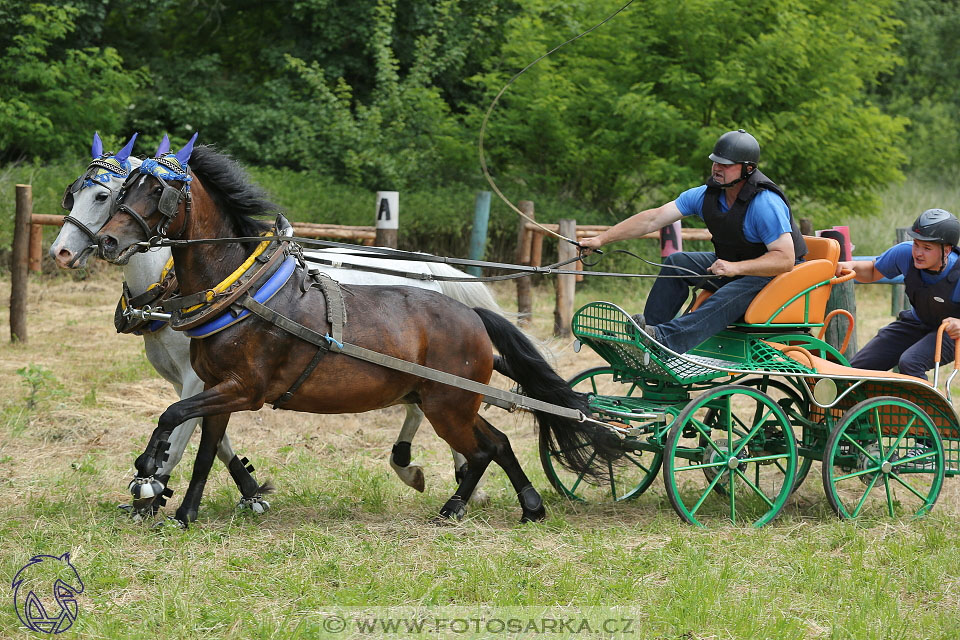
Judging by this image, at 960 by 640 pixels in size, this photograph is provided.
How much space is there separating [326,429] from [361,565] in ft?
11.0

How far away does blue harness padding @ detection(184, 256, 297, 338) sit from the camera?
15.6ft

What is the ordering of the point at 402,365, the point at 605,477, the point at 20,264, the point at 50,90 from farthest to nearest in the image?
the point at 50,90
the point at 20,264
the point at 605,477
the point at 402,365

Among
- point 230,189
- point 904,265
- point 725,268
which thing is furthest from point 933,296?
point 230,189

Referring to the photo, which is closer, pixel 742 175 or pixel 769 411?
pixel 742 175

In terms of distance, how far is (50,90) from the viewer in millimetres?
15367

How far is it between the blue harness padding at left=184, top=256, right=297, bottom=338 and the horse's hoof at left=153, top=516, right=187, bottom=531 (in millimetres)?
925

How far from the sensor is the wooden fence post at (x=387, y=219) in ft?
28.1

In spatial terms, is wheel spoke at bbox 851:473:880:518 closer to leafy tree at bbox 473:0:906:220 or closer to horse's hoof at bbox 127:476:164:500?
horse's hoof at bbox 127:476:164:500

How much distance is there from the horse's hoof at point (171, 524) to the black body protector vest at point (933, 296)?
14.1 feet

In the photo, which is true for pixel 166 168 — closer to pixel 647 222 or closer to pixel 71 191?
pixel 71 191

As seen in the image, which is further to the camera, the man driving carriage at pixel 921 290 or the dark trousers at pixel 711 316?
the man driving carriage at pixel 921 290

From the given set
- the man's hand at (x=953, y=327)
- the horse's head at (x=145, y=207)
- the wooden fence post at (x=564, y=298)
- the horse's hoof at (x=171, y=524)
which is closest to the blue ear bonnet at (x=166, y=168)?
the horse's head at (x=145, y=207)

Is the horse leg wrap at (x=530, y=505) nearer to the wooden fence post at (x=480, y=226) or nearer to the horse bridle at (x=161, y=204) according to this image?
the horse bridle at (x=161, y=204)

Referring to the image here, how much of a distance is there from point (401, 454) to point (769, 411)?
2.14m
